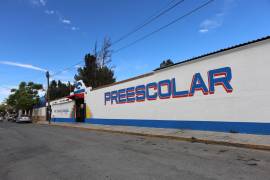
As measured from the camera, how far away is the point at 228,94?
41.6 feet

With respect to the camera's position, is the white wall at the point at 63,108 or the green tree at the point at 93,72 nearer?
the white wall at the point at 63,108

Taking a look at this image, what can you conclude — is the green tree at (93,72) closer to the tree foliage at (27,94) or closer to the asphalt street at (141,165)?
the tree foliage at (27,94)

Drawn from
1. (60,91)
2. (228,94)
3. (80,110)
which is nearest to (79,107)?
(80,110)

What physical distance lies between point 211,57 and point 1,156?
11.5 m

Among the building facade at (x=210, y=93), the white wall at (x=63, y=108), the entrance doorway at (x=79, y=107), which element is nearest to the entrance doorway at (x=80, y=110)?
the entrance doorway at (x=79, y=107)

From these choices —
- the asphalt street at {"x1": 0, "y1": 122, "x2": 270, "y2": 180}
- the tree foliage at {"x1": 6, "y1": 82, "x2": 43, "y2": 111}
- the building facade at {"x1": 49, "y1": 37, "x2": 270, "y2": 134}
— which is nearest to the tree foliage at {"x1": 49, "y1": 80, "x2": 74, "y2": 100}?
the tree foliage at {"x1": 6, "y1": 82, "x2": 43, "y2": 111}

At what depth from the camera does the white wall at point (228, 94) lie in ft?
37.0

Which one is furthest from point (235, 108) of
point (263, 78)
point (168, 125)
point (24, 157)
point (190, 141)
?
point (24, 157)

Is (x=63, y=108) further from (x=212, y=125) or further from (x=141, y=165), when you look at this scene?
(x=141, y=165)

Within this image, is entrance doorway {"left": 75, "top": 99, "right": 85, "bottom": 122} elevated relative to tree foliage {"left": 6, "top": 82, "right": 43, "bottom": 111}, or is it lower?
lower

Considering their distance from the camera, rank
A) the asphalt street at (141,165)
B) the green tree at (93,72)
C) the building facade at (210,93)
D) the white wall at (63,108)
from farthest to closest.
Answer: the green tree at (93,72) → the white wall at (63,108) → the building facade at (210,93) → the asphalt street at (141,165)

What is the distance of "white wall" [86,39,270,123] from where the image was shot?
11266mm

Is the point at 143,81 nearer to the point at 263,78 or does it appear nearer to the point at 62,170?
the point at 263,78

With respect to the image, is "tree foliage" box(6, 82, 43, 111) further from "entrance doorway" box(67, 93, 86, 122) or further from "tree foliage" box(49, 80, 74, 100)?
"entrance doorway" box(67, 93, 86, 122)
